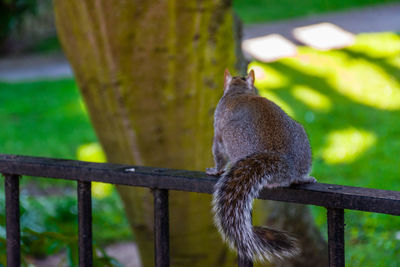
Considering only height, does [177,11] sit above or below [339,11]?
below

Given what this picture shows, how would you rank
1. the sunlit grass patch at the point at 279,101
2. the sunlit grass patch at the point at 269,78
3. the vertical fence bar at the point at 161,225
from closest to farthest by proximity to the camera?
the vertical fence bar at the point at 161,225
the sunlit grass patch at the point at 279,101
the sunlit grass patch at the point at 269,78

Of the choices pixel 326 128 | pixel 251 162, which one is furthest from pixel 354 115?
pixel 251 162

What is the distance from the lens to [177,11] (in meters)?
2.36

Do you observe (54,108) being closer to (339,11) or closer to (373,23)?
(373,23)

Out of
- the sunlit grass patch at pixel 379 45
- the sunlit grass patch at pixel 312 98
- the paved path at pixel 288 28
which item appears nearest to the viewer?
the sunlit grass patch at pixel 312 98

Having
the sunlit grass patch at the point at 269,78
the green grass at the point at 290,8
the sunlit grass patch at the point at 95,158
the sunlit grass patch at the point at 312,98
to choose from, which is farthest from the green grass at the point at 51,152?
the green grass at the point at 290,8

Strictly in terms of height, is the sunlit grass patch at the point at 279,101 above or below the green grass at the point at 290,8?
below

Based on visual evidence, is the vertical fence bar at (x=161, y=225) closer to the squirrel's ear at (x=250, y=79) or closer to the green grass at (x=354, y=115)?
the squirrel's ear at (x=250, y=79)

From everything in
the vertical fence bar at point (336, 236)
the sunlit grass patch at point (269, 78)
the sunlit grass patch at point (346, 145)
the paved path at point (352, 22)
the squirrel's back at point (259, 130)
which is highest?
the paved path at point (352, 22)

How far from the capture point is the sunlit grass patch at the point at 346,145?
5.14 m

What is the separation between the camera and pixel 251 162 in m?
1.50

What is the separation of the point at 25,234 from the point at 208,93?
100 centimetres

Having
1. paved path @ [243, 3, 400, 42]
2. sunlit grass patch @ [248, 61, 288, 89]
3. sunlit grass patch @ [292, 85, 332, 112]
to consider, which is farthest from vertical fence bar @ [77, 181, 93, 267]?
paved path @ [243, 3, 400, 42]

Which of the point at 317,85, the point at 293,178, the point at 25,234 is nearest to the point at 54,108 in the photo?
the point at 317,85
